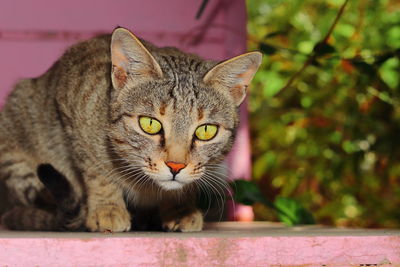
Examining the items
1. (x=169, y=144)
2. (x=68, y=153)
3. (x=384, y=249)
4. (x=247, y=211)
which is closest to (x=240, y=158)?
(x=247, y=211)

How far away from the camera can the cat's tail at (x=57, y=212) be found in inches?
81.9

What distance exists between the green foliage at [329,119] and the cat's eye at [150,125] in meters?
1.46

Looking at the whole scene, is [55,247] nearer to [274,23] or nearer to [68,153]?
[68,153]

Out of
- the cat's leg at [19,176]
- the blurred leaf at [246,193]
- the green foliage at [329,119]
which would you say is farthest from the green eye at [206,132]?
the green foliage at [329,119]

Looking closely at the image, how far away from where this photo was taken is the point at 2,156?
8.17 feet

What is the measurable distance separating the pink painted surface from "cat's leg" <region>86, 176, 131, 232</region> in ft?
3.26

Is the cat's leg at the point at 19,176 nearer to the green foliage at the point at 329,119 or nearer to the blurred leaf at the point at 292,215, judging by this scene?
the blurred leaf at the point at 292,215

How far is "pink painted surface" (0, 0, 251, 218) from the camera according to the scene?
3.03 meters

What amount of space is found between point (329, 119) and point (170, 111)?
2317 mm

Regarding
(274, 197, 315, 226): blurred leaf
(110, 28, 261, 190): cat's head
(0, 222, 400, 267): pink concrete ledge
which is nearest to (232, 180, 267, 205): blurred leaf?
(274, 197, 315, 226): blurred leaf

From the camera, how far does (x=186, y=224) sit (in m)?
2.16

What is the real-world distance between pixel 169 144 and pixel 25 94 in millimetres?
911

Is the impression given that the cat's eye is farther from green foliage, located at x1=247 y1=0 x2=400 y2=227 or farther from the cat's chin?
green foliage, located at x1=247 y1=0 x2=400 y2=227

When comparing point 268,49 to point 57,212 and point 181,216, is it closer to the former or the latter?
point 181,216
